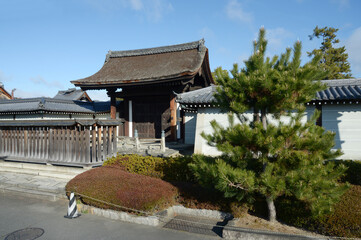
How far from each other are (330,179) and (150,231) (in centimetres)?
418

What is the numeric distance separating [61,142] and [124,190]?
4.71 m

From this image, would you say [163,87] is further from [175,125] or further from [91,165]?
[91,165]

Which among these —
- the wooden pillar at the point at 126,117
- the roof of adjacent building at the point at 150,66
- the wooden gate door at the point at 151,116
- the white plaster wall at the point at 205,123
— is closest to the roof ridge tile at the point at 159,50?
the roof of adjacent building at the point at 150,66

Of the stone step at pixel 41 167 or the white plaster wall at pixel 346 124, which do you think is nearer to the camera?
the stone step at pixel 41 167

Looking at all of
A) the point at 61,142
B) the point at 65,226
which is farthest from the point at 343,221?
the point at 61,142

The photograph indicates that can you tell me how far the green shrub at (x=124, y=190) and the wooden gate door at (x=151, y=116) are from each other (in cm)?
873

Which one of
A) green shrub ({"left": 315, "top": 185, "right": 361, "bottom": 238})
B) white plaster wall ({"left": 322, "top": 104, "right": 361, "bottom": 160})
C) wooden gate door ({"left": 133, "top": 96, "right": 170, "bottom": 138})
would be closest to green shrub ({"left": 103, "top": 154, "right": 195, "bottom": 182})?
green shrub ({"left": 315, "top": 185, "right": 361, "bottom": 238})

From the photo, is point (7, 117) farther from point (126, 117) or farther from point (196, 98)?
point (196, 98)

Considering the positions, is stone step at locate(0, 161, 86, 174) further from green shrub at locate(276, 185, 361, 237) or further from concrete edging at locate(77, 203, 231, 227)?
green shrub at locate(276, 185, 361, 237)

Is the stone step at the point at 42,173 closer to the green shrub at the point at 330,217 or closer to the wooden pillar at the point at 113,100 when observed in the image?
the wooden pillar at the point at 113,100

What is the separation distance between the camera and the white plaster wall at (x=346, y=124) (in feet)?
36.1

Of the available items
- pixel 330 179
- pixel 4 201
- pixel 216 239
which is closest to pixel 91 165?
pixel 4 201

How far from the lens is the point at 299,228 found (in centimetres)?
531

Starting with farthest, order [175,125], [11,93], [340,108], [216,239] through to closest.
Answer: [11,93], [175,125], [340,108], [216,239]
